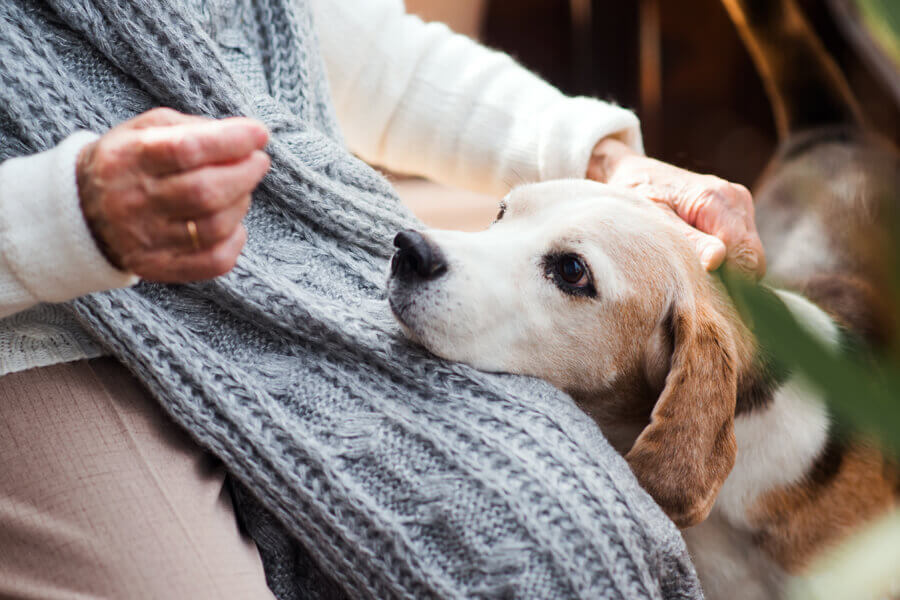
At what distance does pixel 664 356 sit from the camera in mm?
850

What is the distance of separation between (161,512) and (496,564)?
294mm

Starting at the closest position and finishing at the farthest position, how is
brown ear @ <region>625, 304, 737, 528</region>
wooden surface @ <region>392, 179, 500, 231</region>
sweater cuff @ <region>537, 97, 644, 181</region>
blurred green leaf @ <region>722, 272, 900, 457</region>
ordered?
blurred green leaf @ <region>722, 272, 900, 457</region>
brown ear @ <region>625, 304, 737, 528</region>
sweater cuff @ <region>537, 97, 644, 181</region>
wooden surface @ <region>392, 179, 500, 231</region>

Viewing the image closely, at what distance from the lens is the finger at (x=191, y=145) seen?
0.51m

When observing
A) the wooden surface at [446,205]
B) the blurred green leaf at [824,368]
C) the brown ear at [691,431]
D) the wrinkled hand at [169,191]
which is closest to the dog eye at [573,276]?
the brown ear at [691,431]

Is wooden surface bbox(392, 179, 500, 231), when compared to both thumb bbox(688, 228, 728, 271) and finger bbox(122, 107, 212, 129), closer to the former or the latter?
thumb bbox(688, 228, 728, 271)

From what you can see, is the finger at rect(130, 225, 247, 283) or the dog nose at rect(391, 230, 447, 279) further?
the dog nose at rect(391, 230, 447, 279)

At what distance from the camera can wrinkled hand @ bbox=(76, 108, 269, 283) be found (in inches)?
20.1

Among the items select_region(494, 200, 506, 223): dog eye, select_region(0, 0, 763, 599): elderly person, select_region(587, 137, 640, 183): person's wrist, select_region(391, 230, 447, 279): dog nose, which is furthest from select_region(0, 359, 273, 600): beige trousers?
select_region(587, 137, 640, 183): person's wrist

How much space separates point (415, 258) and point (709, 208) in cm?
44

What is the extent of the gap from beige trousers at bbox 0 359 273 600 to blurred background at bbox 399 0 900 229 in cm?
113

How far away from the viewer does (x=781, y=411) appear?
2.96 ft

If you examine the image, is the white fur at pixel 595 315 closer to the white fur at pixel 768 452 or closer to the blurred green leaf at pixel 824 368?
the white fur at pixel 768 452

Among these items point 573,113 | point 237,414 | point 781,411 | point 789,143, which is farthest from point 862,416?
point 789,143

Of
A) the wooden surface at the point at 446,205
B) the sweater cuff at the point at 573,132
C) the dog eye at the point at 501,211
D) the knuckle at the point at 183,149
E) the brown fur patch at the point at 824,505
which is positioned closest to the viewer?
the knuckle at the point at 183,149
